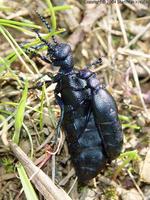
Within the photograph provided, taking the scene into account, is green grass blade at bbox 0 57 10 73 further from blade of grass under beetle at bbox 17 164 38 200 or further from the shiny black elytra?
blade of grass under beetle at bbox 17 164 38 200

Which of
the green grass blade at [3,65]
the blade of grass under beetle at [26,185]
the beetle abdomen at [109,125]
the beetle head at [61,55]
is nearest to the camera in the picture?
the blade of grass under beetle at [26,185]

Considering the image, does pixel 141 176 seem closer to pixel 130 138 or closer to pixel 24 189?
pixel 130 138

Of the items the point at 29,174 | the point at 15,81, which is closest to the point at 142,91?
the point at 15,81

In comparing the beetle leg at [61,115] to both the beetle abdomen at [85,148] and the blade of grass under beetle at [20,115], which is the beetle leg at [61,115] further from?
the blade of grass under beetle at [20,115]

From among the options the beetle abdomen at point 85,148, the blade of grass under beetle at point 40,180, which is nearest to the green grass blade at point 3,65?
the blade of grass under beetle at point 40,180

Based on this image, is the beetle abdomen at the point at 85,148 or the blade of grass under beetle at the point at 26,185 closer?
the blade of grass under beetle at the point at 26,185

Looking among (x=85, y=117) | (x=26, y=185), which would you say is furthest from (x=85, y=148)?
(x=26, y=185)

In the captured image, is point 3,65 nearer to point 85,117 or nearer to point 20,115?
point 20,115

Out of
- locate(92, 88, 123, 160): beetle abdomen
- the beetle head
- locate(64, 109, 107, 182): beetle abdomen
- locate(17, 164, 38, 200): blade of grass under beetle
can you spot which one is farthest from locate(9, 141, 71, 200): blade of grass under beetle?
the beetle head

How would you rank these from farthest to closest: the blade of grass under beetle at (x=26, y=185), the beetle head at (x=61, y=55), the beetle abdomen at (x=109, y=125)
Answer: the beetle head at (x=61, y=55)
the beetle abdomen at (x=109, y=125)
the blade of grass under beetle at (x=26, y=185)
